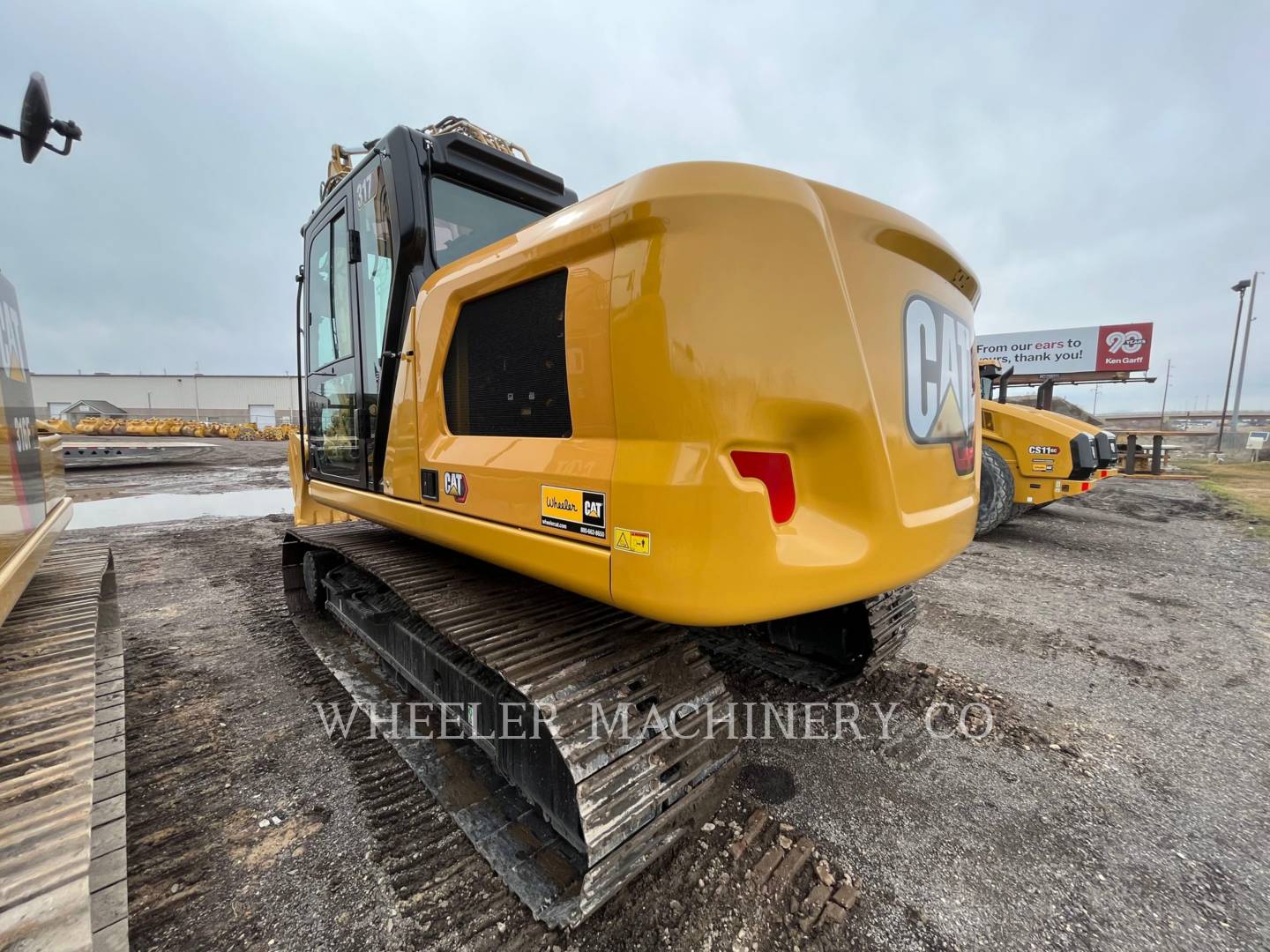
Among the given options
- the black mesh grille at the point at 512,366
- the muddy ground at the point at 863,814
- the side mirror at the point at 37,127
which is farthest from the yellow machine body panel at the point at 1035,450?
the side mirror at the point at 37,127

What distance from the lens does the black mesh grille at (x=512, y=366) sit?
163cm

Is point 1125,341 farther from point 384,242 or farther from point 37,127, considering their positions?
point 37,127

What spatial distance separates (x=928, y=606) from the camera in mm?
4363

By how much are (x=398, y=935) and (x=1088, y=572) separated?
6418mm

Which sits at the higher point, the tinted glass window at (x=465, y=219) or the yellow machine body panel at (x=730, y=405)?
the tinted glass window at (x=465, y=219)

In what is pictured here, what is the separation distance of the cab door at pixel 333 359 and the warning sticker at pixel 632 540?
6.02 feet

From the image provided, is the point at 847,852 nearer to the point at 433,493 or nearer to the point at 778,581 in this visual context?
the point at 778,581

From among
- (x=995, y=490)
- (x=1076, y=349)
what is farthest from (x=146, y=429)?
(x=1076, y=349)

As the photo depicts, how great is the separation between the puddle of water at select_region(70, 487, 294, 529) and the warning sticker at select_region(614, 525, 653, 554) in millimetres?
9187

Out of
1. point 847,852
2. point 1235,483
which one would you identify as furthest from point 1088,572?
point 1235,483

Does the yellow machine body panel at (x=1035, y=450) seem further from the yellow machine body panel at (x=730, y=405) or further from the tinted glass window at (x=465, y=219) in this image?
the tinted glass window at (x=465, y=219)

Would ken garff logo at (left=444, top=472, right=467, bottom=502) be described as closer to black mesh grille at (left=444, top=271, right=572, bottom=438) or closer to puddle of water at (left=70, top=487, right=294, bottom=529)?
black mesh grille at (left=444, top=271, right=572, bottom=438)

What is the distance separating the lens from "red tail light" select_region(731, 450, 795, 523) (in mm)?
1306

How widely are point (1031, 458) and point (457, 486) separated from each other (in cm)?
717
